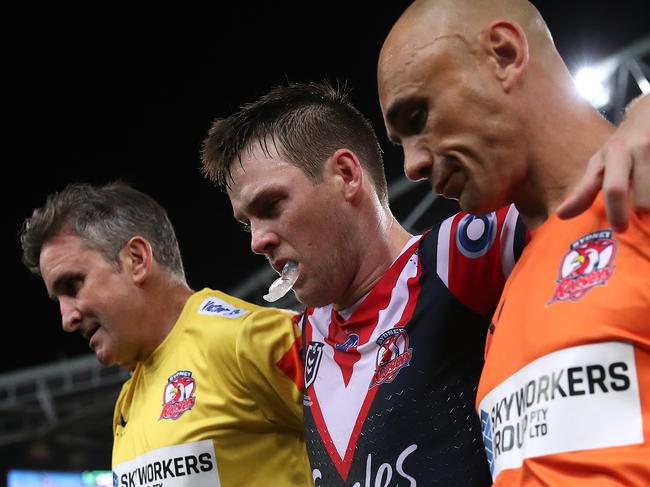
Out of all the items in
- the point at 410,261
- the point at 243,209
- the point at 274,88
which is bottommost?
the point at 410,261

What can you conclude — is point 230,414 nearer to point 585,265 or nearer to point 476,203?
point 476,203

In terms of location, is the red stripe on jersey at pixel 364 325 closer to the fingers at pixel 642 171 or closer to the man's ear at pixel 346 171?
the man's ear at pixel 346 171

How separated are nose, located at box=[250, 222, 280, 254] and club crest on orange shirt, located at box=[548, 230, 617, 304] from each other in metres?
0.85

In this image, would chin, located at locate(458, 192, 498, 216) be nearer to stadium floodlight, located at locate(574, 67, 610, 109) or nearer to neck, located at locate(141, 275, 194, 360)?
neck, located at locate(141, 275, 194, 360)

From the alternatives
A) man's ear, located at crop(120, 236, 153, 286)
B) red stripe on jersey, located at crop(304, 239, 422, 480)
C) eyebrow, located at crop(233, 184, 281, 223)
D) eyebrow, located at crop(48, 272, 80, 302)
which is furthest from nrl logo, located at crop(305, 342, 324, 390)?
eyebrow, located at crop(48, 272, 80, 302)

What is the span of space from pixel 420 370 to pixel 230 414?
A: 2.44 ft

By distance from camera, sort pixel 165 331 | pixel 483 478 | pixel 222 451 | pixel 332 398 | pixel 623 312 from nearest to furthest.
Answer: pixel 623 312 → pixel 483 478 → pixel 332 398 → pixel 222 451 → pixel 165 331

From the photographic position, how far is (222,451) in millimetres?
2400

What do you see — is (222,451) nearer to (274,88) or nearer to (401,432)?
(401,432)

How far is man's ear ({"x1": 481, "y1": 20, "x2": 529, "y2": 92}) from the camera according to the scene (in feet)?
4.82

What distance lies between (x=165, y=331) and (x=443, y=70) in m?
1.61

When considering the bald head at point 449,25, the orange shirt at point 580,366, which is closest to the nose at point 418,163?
the bald head at point 449,25

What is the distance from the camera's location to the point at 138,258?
2867mm

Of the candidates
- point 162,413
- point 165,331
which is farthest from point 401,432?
point 165,331
